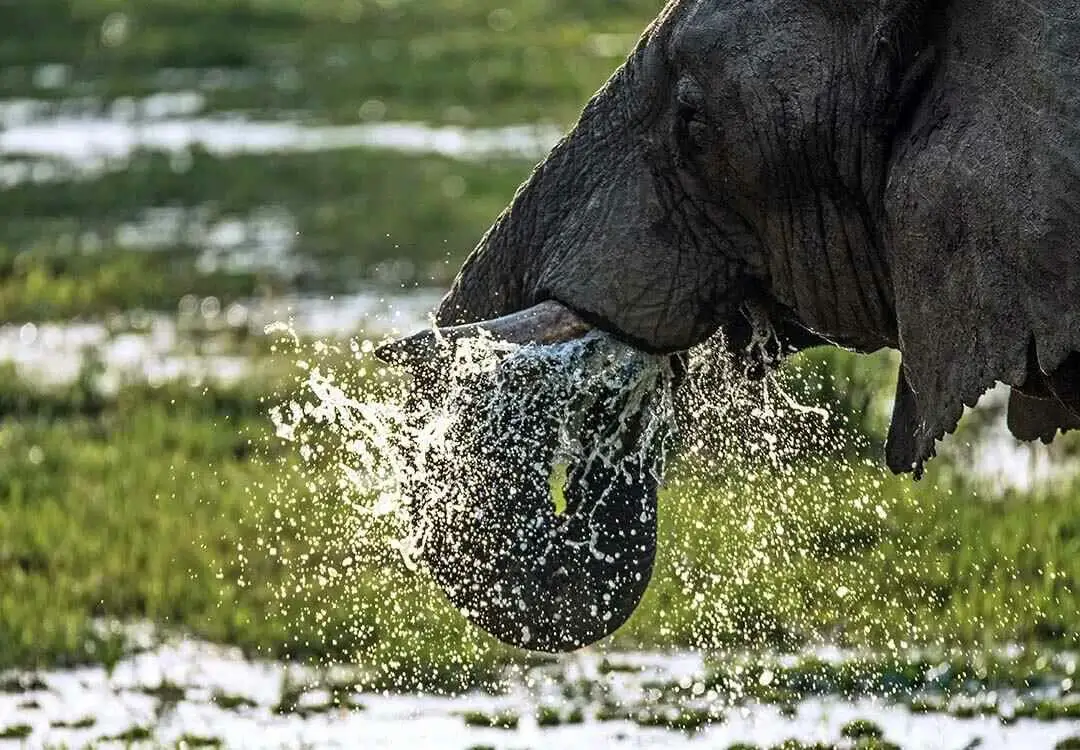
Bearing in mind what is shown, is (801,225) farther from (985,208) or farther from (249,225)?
(249,225)

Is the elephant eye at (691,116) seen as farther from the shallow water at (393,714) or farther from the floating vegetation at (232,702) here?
the floating vegetation at (232,702)

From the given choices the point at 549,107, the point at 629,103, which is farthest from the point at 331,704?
the point at 549,107

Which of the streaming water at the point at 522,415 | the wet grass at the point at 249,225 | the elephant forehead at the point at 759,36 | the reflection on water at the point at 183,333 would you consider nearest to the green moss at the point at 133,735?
the streaming water at the point at 522,415

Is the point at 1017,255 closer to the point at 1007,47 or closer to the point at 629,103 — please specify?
the point at 1007,47

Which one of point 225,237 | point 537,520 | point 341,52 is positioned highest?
point 341,52

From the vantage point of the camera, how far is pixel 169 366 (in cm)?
988

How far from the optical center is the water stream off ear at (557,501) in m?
4.40

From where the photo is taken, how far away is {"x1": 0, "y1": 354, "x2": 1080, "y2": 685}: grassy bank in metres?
6.23

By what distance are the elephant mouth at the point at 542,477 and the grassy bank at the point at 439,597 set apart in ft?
5.21

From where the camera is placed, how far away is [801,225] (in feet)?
13.9

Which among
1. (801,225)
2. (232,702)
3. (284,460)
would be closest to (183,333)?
(284,460)

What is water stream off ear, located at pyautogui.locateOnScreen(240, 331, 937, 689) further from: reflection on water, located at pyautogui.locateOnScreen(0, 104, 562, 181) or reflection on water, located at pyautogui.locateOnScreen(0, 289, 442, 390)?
reflection on water, located at pyautogui.locateOnScreen(0, 104, 562, 181)

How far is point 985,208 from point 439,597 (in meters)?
3.03

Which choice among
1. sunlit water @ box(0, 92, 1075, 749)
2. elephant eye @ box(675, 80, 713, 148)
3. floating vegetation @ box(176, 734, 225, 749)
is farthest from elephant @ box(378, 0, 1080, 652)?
floating vegetation @ box(176, 734, 225, 749)
